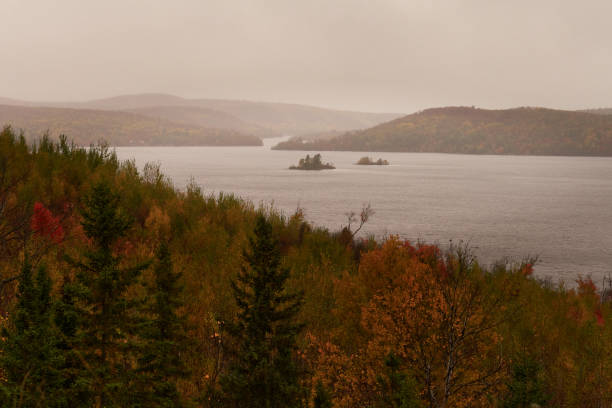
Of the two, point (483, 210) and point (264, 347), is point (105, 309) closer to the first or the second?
point (264, 347)

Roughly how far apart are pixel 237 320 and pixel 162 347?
4810 millimetres

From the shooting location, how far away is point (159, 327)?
938 centimetres

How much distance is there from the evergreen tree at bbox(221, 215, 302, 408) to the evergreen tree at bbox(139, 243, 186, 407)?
1.14 meters

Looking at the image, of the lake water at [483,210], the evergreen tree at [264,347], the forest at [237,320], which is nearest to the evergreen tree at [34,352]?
the forest at [237,320]

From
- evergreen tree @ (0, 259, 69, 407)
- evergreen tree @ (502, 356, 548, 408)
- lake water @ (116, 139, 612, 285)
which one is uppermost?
evergreen tree @ (0, 259, 69, 407)

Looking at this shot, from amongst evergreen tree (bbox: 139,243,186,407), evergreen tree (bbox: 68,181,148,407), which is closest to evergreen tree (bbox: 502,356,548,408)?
evergreen tree (bbox: 139,243,186,407)

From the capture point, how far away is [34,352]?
6.69 metres

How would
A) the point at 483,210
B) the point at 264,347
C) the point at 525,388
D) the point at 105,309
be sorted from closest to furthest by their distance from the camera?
the point at 525,388 < the point at 105,309 < the point at 264,347 < the point at 483,210

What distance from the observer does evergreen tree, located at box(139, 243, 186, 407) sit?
838 cm

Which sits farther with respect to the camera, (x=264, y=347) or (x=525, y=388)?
(x=264, y=347)

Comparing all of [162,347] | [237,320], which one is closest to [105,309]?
[162,347]

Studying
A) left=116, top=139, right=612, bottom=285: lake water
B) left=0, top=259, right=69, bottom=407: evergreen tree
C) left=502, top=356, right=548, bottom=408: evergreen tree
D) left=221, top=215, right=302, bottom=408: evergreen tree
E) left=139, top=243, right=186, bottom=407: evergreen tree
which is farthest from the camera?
left=116, top=139, right=612, bottom=285: lake water

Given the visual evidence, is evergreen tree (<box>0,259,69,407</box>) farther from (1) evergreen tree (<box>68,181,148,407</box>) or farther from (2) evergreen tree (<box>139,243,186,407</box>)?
(2) evergreen tree (<box>139,243,186,407</box>)

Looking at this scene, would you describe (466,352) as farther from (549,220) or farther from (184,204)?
(549,220)
